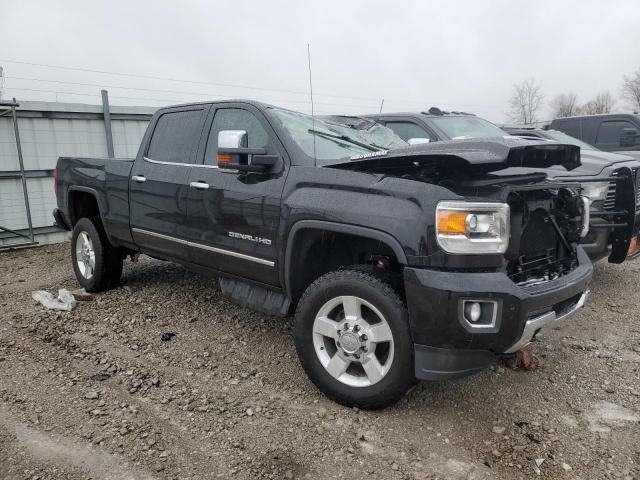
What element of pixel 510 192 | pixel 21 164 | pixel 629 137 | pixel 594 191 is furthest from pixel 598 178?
pixel 21 164

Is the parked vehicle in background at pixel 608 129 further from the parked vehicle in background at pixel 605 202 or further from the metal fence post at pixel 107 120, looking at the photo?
the metal fence post at pixel 107 120

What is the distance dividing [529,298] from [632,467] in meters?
0.99

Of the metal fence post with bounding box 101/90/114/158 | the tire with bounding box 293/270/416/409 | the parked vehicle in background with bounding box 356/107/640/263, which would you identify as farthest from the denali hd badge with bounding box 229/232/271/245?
the metal fence post with bounding box 101/90/114/158

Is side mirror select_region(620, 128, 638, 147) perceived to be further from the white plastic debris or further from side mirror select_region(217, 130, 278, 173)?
the white plastic debris

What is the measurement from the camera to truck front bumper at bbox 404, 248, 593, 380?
2568 millimetres

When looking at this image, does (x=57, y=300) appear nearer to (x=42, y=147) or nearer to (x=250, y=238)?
(x=250, y=238)

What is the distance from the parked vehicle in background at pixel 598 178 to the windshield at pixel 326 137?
86 centimetres

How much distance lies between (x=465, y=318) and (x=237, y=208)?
1.80 metres

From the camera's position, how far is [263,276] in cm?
357

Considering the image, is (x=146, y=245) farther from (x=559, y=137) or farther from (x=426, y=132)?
(x=559, y=137)

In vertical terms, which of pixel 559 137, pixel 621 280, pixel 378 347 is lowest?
pixel 621 280

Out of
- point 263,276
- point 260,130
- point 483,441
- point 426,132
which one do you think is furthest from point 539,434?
point 426,132

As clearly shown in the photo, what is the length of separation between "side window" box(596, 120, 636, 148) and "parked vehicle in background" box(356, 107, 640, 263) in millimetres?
3694

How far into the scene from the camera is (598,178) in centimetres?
434
